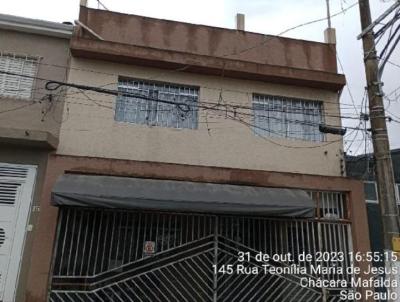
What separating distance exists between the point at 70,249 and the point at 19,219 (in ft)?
3.66

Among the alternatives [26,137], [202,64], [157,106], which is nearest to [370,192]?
[202,64]

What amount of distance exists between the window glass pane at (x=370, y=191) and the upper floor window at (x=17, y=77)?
797cm

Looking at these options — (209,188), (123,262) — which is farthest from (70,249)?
(209,188)

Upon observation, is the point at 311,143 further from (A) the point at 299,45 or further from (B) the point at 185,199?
(B) the point at 185,199

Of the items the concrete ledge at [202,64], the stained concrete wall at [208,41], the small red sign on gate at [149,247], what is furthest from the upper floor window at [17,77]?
the small red sign on gate at [149,247]

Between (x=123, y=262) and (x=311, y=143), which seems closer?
(x=123, y=262)

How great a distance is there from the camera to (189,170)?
8.32 metres

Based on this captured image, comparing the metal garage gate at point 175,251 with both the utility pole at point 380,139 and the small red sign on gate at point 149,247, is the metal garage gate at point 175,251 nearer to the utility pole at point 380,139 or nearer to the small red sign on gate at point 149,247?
the small red sign on gate at point 149,247

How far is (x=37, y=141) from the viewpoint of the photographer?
25.3 feet

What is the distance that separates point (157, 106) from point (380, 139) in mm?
4460

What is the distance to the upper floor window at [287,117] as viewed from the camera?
927cm

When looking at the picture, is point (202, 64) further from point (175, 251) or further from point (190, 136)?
point (175, 251)

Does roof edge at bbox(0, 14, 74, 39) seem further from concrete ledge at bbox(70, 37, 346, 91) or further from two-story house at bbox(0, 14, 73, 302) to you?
concrete ledge at bbox(70, 37, 346, 91)

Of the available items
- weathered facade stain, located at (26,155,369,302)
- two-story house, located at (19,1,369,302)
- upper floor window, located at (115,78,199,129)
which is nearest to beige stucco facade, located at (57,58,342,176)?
two-story house, located at (19,1,369,302)
